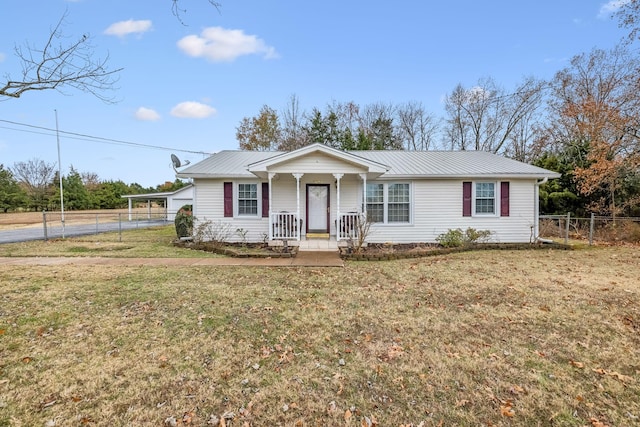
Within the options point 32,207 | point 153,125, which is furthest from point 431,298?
point 32,207

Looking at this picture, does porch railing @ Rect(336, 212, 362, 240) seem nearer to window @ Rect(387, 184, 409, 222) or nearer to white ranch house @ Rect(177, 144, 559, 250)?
white ranch house @ Rect(177, 144, 559, 250)

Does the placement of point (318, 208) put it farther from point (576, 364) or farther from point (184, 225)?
point (576, 364)

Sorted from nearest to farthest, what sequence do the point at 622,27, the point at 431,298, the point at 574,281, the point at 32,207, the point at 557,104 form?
the point at 431,298
the point at 574,281
the point at 622,27
the point at 557,104
the point at 32,207

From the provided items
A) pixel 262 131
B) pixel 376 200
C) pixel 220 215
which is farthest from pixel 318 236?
pixel 262 131

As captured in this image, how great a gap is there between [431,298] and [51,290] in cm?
715

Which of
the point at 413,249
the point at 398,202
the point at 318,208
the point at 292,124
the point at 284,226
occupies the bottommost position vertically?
the point at 413,249

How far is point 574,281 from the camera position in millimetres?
6770

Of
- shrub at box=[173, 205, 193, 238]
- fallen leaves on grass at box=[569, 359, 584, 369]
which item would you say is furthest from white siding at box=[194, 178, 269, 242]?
fallen leaves on grass at box=[569, 359, 584, 369]

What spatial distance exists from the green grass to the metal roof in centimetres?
575

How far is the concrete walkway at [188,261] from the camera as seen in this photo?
8312 mm

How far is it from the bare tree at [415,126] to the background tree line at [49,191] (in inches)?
1381

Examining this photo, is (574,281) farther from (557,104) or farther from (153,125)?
(153,125)

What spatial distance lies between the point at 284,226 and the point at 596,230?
1496cm

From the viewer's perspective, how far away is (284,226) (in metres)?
11.2
